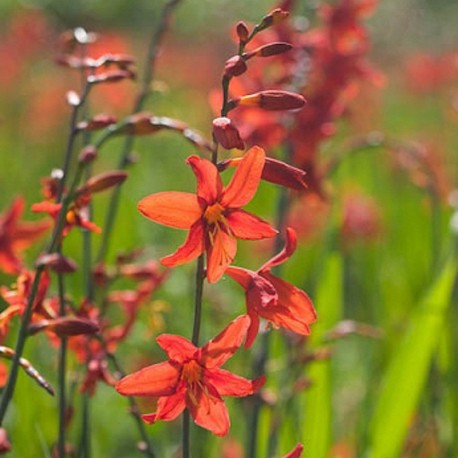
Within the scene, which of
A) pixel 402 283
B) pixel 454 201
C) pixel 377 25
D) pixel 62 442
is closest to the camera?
pixel 62 442

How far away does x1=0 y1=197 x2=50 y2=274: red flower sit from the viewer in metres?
1.63

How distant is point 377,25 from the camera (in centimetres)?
1542

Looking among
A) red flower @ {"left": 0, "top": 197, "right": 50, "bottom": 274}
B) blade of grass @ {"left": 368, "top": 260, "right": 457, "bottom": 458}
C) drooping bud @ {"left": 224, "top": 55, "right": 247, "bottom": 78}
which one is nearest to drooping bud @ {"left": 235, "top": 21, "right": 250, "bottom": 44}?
drooping bud @ {"left": 224, "top": 55, "right": 247, "bottom": 78}

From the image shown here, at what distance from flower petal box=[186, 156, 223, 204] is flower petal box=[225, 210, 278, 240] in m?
0.04

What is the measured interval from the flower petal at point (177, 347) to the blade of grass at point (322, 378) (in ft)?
2.54

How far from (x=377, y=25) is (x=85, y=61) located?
46.8 ft

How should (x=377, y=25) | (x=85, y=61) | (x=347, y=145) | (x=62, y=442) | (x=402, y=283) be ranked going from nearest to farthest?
(x=62, y=442) < (x=85, y=61) < (x=347, y=145) < (x=402, y=283) < (x=377, y=25)

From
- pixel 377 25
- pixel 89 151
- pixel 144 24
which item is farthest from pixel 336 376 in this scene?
pixel 144 24

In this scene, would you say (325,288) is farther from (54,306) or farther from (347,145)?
(54,306)

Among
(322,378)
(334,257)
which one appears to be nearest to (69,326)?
(322,378)

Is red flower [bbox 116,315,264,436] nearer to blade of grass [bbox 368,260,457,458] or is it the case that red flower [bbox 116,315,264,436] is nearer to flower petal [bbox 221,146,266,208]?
flower petal [bbox 221,146,266,208]

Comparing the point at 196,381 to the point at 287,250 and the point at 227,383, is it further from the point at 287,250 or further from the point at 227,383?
the point at 287,250

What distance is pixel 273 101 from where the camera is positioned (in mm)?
1278

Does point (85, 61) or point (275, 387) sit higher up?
point (85, 61)
